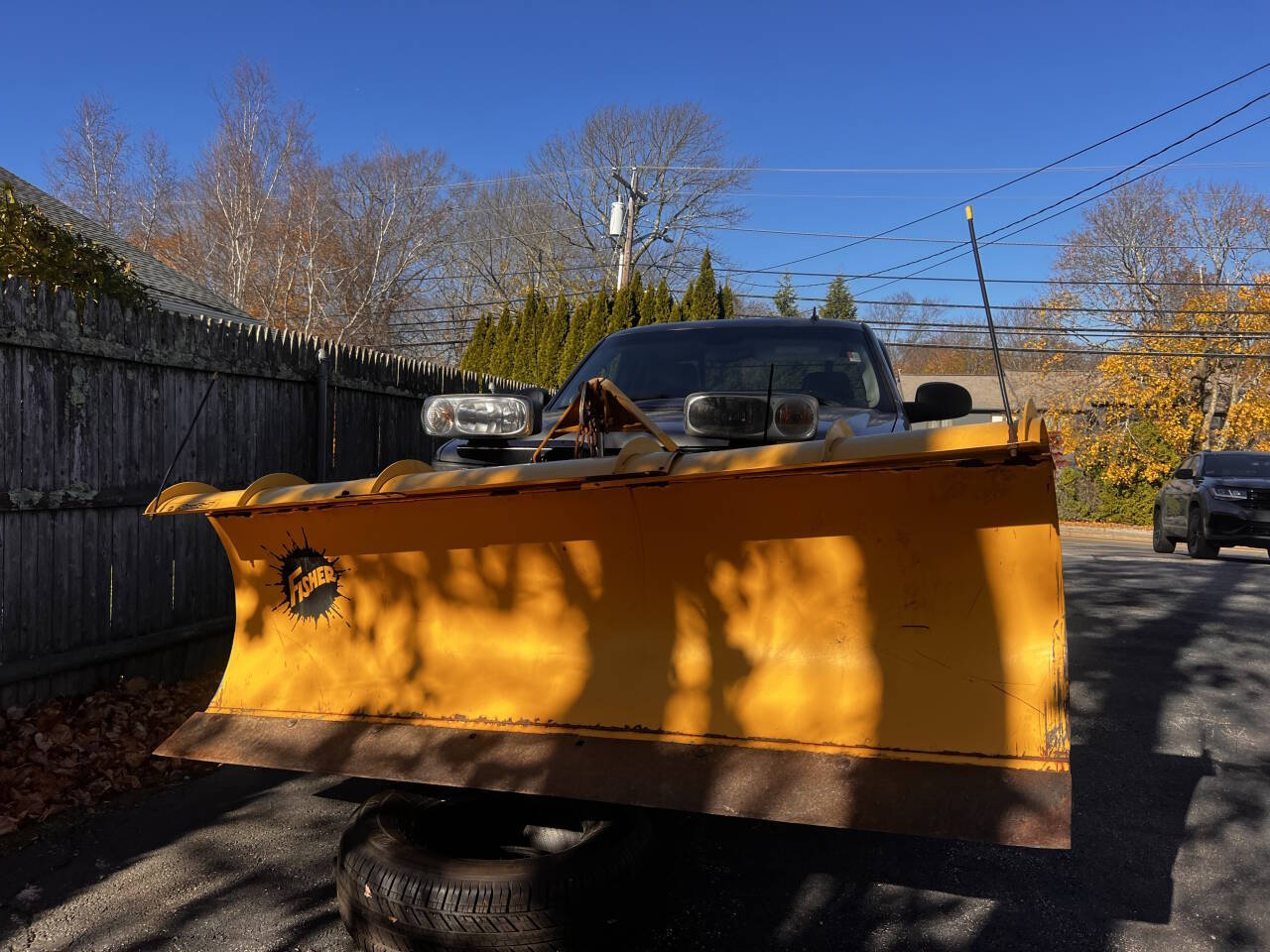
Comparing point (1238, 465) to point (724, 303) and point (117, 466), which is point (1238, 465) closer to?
point (724, 303)

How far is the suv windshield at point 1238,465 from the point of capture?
44.3ft

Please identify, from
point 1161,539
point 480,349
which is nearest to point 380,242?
point 480,349

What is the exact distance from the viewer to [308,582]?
3164mm

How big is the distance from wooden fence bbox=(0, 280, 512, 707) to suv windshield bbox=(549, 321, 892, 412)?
7.67 ft

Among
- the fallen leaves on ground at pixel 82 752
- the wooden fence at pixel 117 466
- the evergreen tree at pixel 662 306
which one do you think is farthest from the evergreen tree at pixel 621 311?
the fallen leaves on ground at pixel 82 752

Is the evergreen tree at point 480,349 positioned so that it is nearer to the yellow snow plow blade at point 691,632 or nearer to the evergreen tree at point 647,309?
the evergreen tree at point 647,309

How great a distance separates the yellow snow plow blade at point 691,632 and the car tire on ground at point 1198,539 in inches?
516

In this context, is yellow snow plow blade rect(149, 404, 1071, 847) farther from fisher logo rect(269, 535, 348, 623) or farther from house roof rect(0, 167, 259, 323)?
house roof rect(0, 167, 259, 323)

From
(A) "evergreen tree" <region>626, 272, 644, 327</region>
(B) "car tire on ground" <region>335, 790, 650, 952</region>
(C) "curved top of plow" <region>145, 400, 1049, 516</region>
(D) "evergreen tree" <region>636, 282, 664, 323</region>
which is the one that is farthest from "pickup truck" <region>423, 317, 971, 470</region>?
(A) "evergreen tree" <region>626, 272, 644, 327</region>

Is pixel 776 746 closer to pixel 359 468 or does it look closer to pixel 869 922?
pixel 869 922

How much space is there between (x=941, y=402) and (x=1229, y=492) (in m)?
11.8

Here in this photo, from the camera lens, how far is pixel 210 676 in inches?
223

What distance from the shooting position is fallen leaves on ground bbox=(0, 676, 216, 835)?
3.88 meters

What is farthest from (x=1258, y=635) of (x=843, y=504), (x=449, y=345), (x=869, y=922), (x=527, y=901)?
(x=449, y=345)
